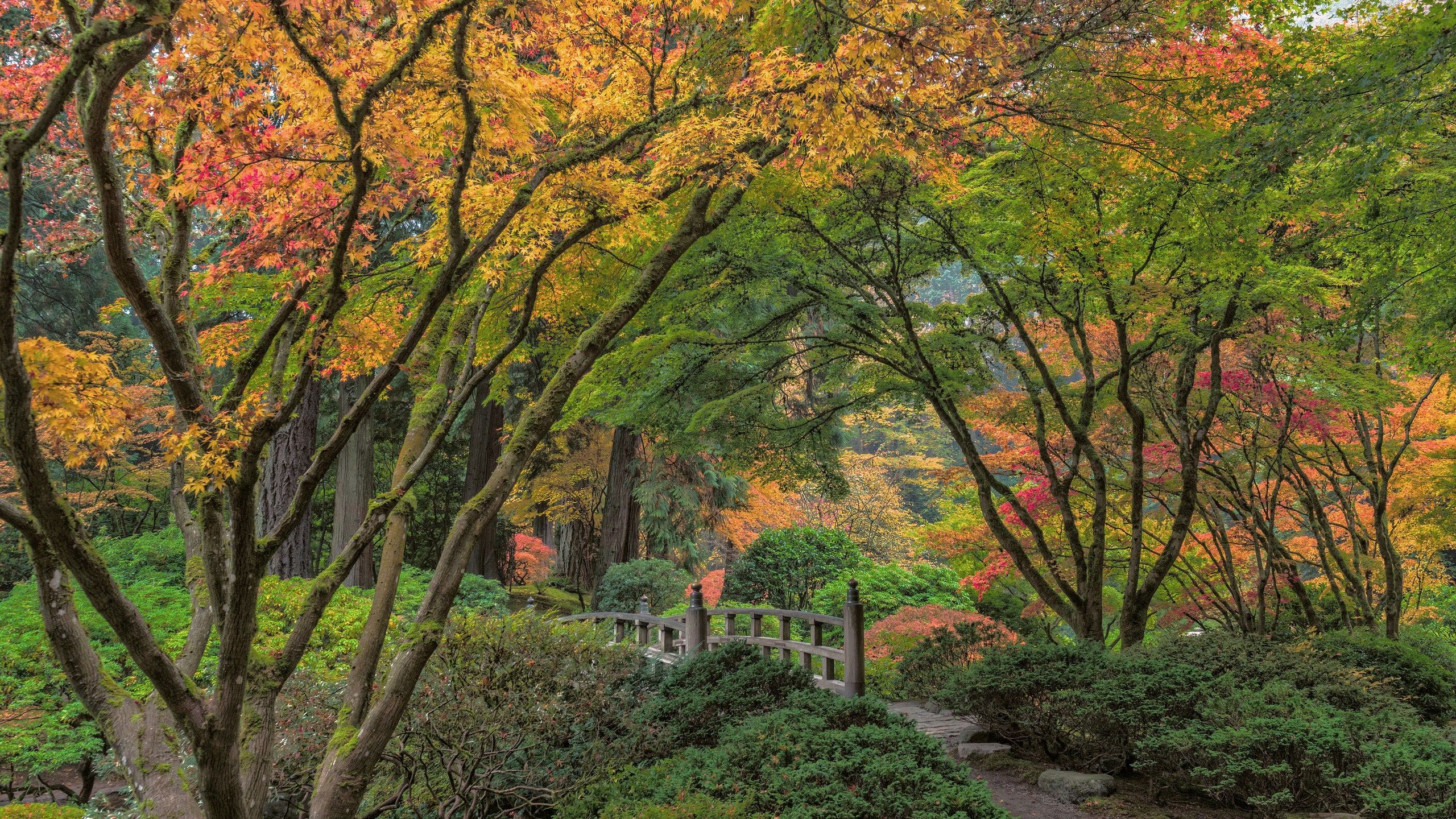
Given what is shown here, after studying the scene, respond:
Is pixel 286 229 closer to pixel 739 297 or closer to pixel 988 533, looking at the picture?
pixel 739 297

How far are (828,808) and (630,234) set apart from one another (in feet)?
13.8

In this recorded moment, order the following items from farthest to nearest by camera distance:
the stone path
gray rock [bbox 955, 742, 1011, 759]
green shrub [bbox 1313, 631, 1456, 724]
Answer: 1. the stone path
2. green shrub [bbox 1313, 631, 1456, 724]
3. gray rock [bbox 955, 742, 1011, 759]

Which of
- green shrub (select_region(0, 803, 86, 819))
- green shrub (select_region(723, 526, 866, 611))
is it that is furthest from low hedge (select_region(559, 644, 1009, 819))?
green shrub (select_region(723, 526, 866, 611))

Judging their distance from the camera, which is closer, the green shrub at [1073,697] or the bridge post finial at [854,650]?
the green shrub at [1073,697]

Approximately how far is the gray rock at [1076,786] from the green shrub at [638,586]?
29.4 ft

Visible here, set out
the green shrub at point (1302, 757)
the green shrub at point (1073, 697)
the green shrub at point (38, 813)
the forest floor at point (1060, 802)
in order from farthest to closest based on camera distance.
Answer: the green shrub at point (1073, 697)
the forest floor at point (1060, 802)
the green shrub at point (38, 813)
the green shrub at point (1302, 757)

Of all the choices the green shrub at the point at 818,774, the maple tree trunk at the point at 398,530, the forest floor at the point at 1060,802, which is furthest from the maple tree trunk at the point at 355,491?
the forest floor at the point at 1060,802

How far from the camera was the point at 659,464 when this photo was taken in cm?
1563

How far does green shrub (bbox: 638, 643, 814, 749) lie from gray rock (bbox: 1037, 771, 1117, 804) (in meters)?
1.88

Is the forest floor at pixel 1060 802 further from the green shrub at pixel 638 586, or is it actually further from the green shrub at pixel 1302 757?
the green shrub at pixel 638 586

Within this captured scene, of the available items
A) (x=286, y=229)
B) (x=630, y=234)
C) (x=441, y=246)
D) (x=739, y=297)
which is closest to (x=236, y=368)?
(x=286, y=229)

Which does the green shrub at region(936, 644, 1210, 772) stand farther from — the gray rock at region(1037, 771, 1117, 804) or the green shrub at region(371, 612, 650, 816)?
the green shrub at region(371, 612, 650, 816)

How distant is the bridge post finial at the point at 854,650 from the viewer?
7.48 meters

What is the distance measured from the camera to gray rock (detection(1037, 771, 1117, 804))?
5531mm
